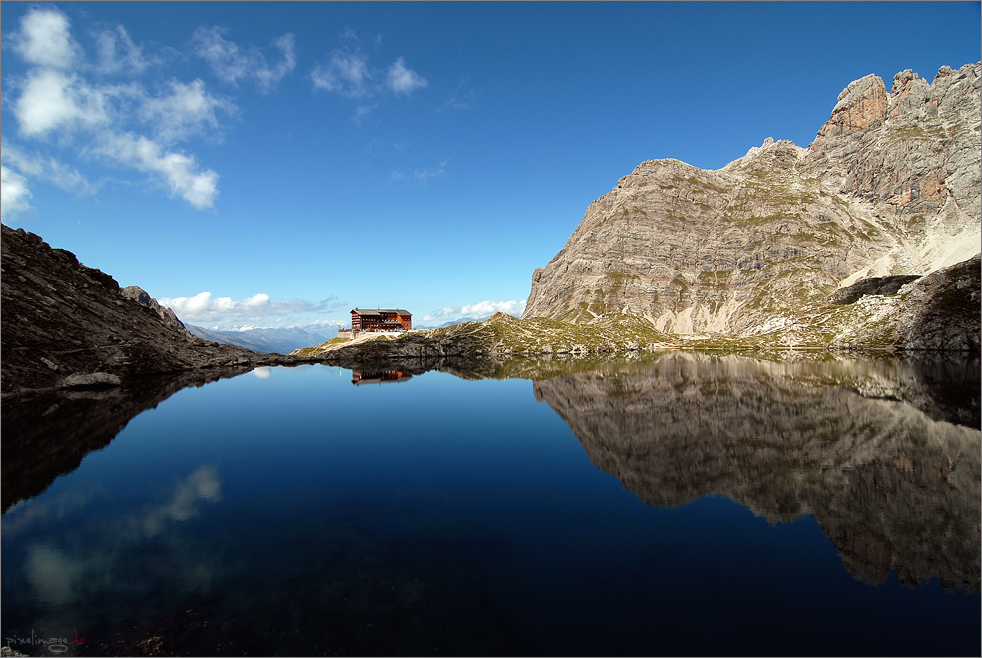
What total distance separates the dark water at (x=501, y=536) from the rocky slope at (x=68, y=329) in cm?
2110

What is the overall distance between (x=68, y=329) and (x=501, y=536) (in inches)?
3796

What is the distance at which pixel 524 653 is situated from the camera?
14.6m

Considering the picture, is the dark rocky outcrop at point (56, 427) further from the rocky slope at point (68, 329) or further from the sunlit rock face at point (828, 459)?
the sunlit rock face at point (828, 459)

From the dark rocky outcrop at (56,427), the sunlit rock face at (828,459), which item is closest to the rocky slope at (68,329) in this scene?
the dark rocky outcrop at (56,427)

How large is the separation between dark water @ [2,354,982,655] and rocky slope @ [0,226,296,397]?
21098 mm

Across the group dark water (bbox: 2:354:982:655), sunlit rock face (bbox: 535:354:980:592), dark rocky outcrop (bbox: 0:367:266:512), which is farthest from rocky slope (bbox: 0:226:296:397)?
sunlit rock face (bbox: 535:354:980:592)

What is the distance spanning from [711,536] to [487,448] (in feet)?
76.4

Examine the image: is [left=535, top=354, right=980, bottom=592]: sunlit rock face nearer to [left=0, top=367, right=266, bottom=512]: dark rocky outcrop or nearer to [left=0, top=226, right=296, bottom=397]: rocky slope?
[left=0, top=367, right=266, bottom=512]: dark rocky outcrop

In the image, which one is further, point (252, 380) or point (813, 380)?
point (252, 380)

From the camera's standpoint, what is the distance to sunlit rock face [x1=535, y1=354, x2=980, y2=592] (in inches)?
872

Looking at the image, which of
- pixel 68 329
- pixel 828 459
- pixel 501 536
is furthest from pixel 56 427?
pixel 828 459

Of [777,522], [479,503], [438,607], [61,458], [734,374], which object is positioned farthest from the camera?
[734,374]

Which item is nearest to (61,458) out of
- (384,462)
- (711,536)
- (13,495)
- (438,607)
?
(13,495)

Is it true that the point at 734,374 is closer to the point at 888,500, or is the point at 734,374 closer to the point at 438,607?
the point at 888,500
